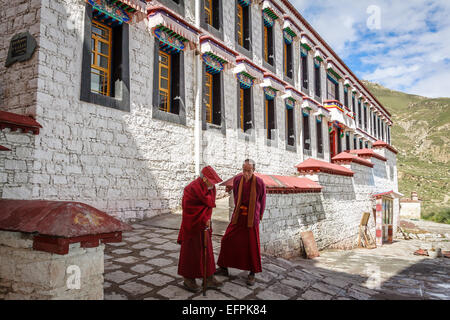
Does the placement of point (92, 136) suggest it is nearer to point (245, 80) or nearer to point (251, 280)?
point (251, 280)

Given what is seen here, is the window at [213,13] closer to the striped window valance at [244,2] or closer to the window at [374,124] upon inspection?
the striped window valance at [244,2]

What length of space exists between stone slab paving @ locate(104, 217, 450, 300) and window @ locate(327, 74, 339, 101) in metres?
14.1

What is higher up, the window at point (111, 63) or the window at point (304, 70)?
the window at point (304, 70)

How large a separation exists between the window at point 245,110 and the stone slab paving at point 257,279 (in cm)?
566

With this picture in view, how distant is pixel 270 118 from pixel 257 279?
9.82 meters

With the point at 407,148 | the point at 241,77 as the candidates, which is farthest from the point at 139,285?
the point at 407,148

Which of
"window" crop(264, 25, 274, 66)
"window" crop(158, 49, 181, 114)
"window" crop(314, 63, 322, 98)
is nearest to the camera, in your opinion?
"window" crop(158, 49, 181, 114)

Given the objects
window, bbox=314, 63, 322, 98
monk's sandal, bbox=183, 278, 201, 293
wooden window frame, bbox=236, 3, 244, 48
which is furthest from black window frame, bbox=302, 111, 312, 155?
monk's sandal, bbox=183, 278, 201, 293

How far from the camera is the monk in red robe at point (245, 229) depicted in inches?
159

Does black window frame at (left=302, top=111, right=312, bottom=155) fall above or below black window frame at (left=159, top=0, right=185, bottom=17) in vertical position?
below

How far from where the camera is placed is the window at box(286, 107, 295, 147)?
14.7 m

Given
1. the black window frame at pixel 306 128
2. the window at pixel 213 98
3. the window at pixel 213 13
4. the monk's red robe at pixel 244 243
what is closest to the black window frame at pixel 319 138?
the black window frame at pixel 306 128

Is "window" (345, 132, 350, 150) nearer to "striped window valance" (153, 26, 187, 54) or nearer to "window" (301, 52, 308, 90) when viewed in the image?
"window" (301, 52, 308, 90)

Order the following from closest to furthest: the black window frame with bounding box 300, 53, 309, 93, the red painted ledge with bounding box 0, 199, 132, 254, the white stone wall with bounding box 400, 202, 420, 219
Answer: the red painted ledge with bounding box 0, 199, 132, 254 → the black window frame with bounding box 300, 53, 309, 93 → the white stone wall with bounding box 400, 202, 420, 219
